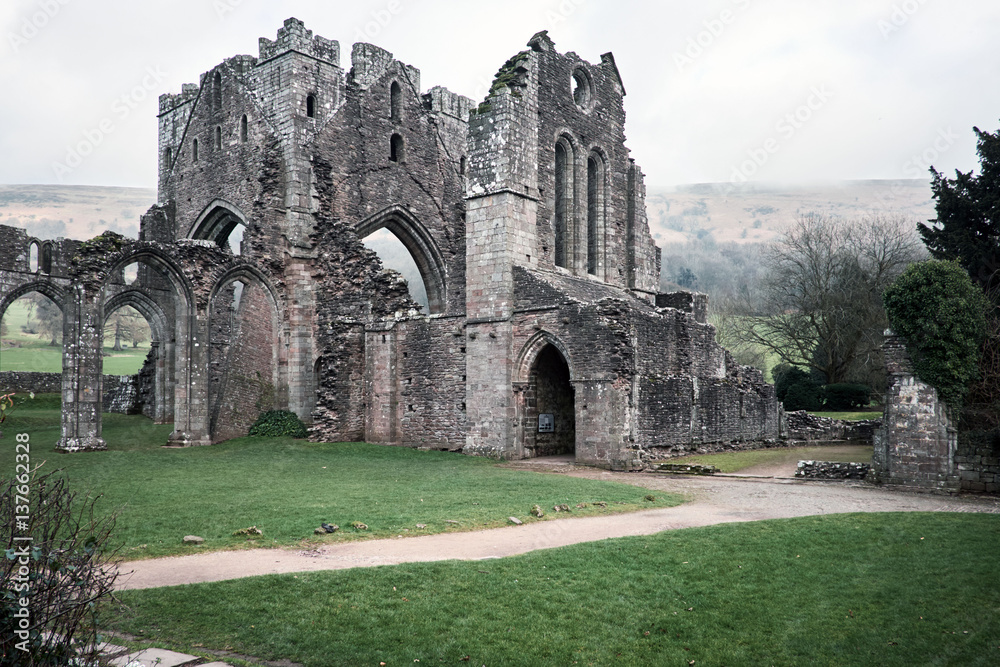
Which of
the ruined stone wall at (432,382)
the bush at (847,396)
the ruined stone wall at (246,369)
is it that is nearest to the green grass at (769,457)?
the ruined stone wall at (432,382)

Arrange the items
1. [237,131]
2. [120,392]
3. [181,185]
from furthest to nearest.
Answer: [120,392] → [181,185] → [237,131]

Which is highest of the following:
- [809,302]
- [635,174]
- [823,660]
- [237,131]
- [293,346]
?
[237,131]

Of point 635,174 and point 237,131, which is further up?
point 237,131

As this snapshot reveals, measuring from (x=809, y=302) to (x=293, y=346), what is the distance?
79.0 feet

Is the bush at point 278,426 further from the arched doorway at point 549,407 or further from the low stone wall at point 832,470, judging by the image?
the low stone wall at point 832,470

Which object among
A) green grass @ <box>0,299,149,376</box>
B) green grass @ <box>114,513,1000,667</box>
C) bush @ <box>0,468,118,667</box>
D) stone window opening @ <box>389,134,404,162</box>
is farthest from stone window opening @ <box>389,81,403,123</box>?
green grass @ <box>0,299,149,376</box>

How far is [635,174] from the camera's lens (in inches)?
952

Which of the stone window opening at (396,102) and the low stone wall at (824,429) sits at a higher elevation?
the stone window opening at (396,102)

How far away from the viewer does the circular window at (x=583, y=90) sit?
22.3m

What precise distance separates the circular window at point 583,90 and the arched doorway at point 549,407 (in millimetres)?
8112

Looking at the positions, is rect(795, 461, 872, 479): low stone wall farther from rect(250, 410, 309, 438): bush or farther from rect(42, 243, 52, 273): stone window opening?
rect(42, 243, 52, 273): stone window opening

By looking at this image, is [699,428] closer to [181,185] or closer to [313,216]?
[313,216]

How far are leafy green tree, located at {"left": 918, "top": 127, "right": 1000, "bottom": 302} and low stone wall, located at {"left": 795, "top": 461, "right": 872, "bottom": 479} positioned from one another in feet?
21.2

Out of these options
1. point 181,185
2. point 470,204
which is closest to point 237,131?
point 181,185
